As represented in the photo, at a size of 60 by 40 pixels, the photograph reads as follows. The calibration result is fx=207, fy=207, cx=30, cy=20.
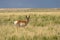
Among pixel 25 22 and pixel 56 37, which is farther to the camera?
pixel 25 22

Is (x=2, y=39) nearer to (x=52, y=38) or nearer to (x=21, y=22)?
(x=52, y=38)

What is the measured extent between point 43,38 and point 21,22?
615 centimetres

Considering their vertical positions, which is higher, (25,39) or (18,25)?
(25,39)

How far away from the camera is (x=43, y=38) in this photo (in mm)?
8633

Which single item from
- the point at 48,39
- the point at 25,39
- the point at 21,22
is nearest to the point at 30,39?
the point at 25,39

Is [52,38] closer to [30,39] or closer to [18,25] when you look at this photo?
[30,39]

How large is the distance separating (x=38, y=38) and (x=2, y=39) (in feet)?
4.89

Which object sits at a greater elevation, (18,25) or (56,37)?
(56,37)

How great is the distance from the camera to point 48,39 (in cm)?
854

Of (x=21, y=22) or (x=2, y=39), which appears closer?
(x=2, y=39)

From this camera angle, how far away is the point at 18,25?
14.8 meters

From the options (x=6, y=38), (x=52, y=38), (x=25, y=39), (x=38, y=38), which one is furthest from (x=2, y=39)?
(x=52, y=38)

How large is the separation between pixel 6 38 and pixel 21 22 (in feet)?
19.7

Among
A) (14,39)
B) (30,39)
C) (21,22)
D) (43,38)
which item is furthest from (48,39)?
(21,22)
